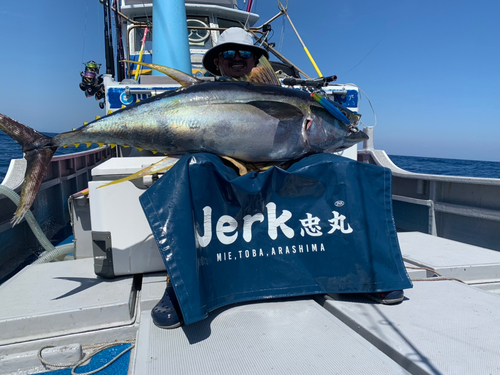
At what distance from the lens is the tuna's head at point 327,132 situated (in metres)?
1.87

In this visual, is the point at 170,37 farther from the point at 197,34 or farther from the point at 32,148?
the point at 197,34

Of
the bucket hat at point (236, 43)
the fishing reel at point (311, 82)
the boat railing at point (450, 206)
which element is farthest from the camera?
the boat railing at point (450, 206)

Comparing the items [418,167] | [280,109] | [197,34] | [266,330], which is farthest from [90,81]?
[418,167]

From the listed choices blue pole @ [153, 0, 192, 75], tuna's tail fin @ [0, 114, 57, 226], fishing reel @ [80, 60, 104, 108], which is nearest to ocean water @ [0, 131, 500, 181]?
fishing reel @ [80, 60, 104, 108]

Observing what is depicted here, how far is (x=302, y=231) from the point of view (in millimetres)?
1658

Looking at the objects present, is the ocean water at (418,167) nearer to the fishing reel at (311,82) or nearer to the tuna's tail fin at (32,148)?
the tuna's tail fin at (32,148)

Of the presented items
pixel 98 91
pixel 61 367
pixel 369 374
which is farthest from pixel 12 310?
pixel 98 91

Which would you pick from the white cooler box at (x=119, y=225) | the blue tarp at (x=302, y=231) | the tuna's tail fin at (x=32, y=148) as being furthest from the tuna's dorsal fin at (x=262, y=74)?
the tuna's tail fin at (x=32, y=148)

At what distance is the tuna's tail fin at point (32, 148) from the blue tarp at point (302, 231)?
2.96 ft

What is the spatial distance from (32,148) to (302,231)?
1519 mm

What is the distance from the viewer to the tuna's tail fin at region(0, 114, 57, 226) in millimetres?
1652

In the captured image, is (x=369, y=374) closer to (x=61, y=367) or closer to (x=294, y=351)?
(x=294, y=351)

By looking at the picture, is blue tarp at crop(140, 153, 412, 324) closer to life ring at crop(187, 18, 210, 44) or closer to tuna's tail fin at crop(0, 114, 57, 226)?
tuna's tail fin at crop(0, 114, 57, 226)

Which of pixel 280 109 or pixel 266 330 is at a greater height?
pixel 280 109
